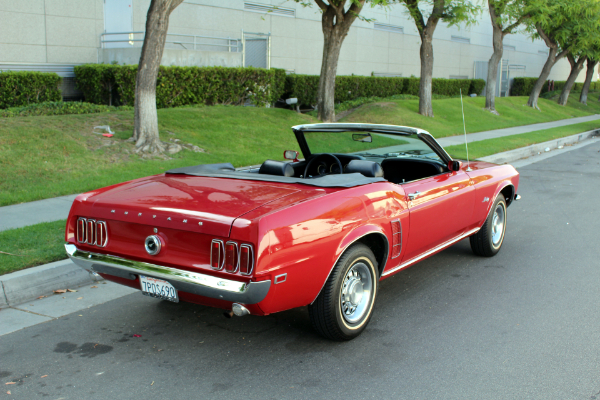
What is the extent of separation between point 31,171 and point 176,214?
6.84 metres

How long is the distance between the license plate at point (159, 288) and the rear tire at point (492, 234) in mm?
3512

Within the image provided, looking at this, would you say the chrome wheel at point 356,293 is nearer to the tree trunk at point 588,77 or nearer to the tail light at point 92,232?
the tail light at point 92,232

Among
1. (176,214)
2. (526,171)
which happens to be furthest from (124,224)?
(526,171)

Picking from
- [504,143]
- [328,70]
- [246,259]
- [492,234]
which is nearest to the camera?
[246,259]

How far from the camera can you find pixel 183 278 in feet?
11.5

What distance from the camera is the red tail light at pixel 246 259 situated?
131 inches

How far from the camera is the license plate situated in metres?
3.63

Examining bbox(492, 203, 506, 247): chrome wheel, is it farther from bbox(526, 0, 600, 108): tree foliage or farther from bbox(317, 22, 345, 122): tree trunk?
bbox(526, 0, 600, 108): tree foliage

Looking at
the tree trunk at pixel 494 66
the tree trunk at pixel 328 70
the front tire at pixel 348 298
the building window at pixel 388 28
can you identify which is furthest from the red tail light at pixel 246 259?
the building window at pixel 388 28

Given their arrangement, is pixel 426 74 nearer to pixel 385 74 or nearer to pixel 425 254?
pixel 385 74

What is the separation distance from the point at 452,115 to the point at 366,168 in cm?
1982

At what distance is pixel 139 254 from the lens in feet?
12.3

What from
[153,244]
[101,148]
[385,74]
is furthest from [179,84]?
[385,74]

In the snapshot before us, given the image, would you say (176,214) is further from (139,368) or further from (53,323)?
(53,323)
